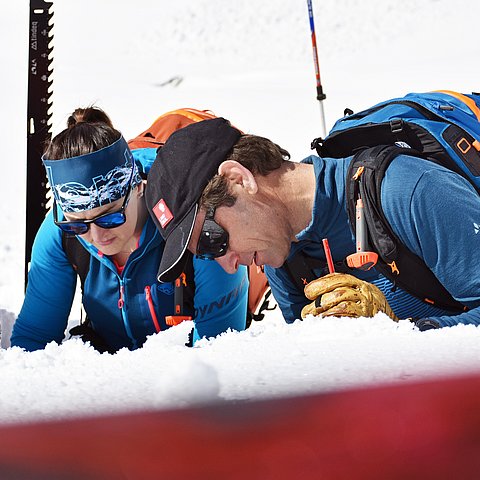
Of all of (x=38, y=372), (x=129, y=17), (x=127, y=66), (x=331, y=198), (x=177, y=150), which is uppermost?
(x=129, y=17)

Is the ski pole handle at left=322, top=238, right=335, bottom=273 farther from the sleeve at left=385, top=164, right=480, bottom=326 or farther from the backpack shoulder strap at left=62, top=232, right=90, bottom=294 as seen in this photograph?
the backpack shoulder strap at left=62, top=232, right=90, bottom=294

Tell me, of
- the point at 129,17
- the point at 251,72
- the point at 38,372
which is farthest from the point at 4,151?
the point at 129,17

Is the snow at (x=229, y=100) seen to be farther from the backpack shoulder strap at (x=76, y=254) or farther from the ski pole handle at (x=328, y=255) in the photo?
the backpack shoulder strap at (x=76, y=254)

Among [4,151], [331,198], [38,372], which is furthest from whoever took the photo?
[4,151]

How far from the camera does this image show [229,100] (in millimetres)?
13930

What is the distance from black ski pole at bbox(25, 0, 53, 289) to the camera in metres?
4.37

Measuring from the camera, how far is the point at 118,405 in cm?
90

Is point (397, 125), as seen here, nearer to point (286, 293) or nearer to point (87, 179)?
point (286, 293)

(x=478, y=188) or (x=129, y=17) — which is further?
(x=129, y=17)

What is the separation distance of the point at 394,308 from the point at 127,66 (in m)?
17.1

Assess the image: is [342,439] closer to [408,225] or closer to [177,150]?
[408,225]

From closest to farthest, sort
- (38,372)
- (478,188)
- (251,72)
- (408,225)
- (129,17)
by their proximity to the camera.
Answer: (38,372) < (408,225) < (478,188) < (251,72) < (129,17)

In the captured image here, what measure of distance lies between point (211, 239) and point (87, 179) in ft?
3.32

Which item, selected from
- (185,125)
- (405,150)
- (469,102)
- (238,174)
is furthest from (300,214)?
(185,125)
